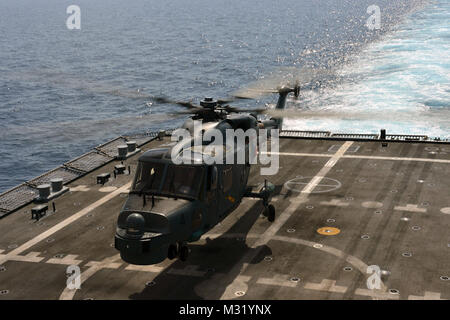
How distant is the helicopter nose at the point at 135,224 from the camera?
70.1 feet

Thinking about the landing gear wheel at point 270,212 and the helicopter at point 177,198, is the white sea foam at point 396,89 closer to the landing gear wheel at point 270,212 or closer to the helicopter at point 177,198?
the landing gear wheel at point 270,212

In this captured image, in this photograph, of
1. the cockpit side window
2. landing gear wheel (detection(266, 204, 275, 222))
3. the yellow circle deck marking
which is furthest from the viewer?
landing gear wheel (detection(266, 204, 275, 222))

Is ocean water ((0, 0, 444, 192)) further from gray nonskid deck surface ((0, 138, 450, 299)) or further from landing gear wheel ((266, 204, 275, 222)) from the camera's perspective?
landing gear wheel ((266, 204, 275, 222))

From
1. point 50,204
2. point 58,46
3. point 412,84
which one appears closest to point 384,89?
point 412,84

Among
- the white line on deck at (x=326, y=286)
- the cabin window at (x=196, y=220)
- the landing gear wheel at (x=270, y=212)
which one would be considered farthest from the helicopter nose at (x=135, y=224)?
the landing gear wheel at (x=270, y=212)

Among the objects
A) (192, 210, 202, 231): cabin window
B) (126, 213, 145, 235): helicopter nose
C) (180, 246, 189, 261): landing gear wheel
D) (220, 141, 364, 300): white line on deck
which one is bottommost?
(220, 141, 364, 300): white line on deck

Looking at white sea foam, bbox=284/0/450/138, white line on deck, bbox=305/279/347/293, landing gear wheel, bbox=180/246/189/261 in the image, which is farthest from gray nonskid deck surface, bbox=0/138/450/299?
white sea foam, bbox=284/0/450/138

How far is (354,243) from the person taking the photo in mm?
26734

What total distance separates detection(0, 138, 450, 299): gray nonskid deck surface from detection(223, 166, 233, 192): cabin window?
9.15 feet

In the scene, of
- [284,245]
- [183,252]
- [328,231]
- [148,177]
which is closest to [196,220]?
[183,252]

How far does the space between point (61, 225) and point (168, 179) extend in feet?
31.9

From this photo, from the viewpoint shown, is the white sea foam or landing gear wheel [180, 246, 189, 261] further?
the white sea foam

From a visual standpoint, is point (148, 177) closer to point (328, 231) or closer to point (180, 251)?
point (180, 251)

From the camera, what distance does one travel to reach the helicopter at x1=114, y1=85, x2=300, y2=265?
70.4ft
